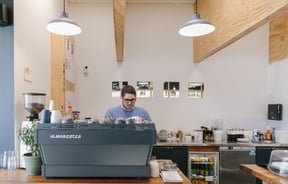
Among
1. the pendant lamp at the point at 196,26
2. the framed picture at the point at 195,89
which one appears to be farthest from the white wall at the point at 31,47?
the framed picture at the point at 195,89

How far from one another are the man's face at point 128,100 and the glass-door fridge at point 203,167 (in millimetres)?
1671

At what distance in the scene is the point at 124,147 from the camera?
177 centimetres

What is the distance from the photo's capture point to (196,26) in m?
2.75

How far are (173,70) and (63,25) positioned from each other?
2.93m

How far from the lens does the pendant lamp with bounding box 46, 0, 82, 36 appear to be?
2471 millimetres

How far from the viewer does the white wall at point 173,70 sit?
511cm

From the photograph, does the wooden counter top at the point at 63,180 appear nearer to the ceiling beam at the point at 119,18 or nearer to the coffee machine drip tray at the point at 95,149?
the coffee machine drip tray at the point at 95,149

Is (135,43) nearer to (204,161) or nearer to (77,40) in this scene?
(77,40)

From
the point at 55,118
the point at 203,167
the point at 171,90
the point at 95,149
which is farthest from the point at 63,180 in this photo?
the point at 171,90

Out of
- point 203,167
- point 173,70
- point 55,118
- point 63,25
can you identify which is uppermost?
point 63,25

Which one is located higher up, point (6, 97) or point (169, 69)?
point (169, 69)

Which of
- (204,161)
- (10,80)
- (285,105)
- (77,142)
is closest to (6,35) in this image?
(10,80)

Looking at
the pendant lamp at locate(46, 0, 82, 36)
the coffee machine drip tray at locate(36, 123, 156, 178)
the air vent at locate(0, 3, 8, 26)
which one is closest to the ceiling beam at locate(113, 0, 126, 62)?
the pendant lamp at locate(46, 0, 82, 36)

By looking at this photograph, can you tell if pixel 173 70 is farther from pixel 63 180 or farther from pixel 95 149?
pixel 63 180
